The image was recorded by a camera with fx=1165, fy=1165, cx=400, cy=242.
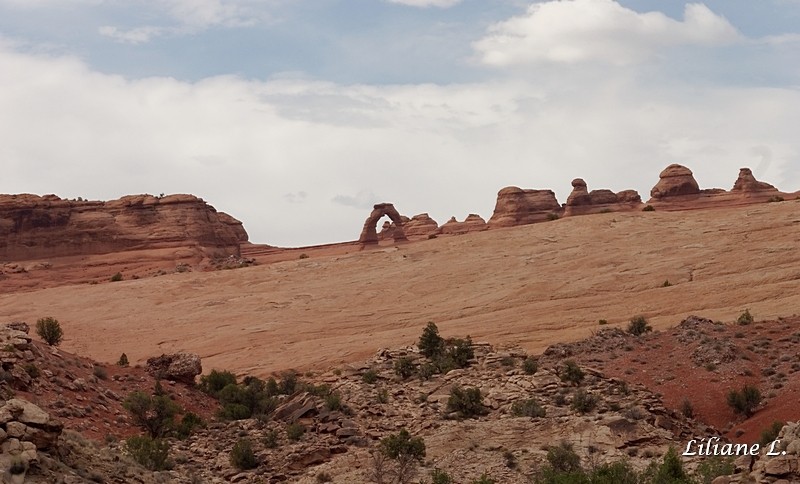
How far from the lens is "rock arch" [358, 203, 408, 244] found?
8256 cm

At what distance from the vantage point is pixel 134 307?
5859cm

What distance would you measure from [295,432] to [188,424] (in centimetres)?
349

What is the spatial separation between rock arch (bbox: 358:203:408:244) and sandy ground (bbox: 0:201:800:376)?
56.4ft

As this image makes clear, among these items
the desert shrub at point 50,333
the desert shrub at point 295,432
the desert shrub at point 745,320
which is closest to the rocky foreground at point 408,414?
the desert shrub at point 295,432

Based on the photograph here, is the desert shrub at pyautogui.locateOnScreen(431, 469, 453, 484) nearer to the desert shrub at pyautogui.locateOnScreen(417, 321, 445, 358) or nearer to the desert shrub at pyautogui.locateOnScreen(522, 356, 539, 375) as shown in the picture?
the desert shrub at pyautogui.locateOnScreen(522, 356, 539, 375)

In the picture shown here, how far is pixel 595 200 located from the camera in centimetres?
8300

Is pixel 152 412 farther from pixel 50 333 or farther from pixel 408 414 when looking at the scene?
pixel 50 333

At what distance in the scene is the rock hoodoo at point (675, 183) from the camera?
79.6m

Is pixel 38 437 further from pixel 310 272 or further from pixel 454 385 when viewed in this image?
pixel 310 272

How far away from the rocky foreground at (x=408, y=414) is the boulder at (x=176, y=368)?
0.05 meters

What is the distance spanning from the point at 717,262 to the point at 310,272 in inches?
848

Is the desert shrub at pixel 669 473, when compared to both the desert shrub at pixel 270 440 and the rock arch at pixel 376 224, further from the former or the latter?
the rock arch at pixel 376 224

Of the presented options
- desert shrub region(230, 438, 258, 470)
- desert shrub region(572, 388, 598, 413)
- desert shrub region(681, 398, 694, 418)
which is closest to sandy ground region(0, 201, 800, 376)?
desert shrub region(681, 398, 694, 418)

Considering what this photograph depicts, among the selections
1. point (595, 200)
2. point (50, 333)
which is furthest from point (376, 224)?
point (50, 333)
